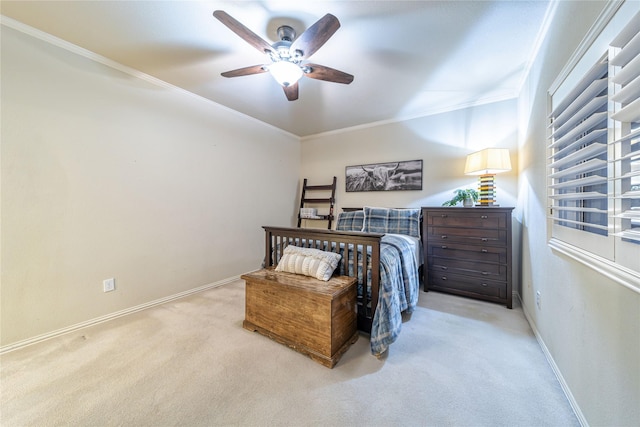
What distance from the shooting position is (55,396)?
134cm

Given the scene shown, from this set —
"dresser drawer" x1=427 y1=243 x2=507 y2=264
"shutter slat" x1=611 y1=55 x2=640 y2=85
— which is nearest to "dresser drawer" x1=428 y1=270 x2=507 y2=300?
"dresser drawer" x1=427 y1=243 x2=507 y2=264

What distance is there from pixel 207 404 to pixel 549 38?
10.5 ft

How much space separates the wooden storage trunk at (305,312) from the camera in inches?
63.6

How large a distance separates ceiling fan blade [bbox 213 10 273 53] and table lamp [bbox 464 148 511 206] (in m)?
2.39

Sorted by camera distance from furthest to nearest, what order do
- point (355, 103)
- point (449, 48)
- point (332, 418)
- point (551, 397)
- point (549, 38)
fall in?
point (355, 103), point (449, 48), point (549, 38), point (551, 397), point (332, 418)

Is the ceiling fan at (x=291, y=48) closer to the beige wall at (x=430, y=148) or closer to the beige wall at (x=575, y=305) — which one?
the beige wall at (x=575, y=305)

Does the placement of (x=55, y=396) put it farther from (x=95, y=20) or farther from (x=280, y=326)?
(x=95, y=20)

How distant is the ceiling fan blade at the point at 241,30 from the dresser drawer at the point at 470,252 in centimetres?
264

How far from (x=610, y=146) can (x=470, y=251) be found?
1.91 metres

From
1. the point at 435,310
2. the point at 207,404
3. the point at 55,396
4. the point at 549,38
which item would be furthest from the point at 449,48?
the point at 55,396

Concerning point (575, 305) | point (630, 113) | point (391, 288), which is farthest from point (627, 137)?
point (391, 288)

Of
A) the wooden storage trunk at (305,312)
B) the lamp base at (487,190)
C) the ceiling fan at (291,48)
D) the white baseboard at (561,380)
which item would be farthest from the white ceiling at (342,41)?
the white baseboard at (561,380)

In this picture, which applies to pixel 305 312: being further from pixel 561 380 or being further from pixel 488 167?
pixel 488 167

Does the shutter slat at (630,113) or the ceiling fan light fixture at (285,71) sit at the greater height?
the ceiling fan light fixture at (285,71)
